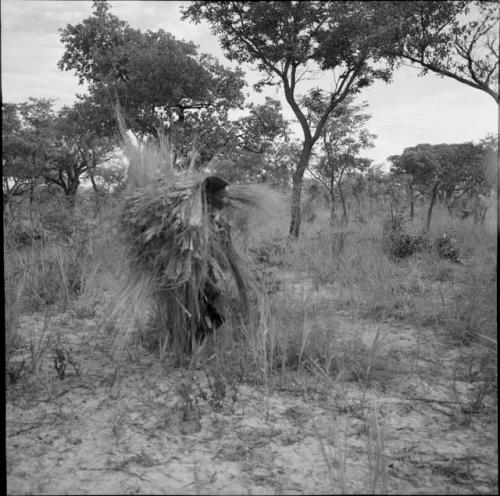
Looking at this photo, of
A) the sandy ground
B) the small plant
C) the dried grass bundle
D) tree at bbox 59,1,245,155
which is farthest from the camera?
tree at bbox 59,1,245,155

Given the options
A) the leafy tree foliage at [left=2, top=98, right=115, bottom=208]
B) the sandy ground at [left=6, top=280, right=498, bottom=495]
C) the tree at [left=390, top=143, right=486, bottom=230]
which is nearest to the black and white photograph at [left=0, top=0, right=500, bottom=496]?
the sandy ground at [left=6, top=280, right=498, bottom=495]

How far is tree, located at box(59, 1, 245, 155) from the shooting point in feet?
28.1

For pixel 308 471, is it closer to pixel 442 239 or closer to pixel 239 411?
pixel 239 411

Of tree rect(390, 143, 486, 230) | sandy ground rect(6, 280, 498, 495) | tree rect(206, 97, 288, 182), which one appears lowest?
sandy ground rect(6, 280, 498, 495)

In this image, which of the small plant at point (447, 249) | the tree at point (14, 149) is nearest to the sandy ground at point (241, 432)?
the small plant at point (447, 249)

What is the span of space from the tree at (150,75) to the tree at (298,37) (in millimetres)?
1104

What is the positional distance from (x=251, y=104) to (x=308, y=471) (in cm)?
918

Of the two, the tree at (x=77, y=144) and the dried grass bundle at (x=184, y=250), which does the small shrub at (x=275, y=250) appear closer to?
the dried grass bundle at (x=184, y=250)

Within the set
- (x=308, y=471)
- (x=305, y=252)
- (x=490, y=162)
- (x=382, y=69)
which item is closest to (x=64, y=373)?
(x=308, y=471)

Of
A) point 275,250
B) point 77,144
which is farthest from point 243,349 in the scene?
point 77,144

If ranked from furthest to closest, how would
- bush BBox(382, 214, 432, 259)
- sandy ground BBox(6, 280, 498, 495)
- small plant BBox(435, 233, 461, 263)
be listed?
bush BBox(382, 214, 432, 259) < small plant BBox(435, 233, 461, 263) < sandy ground BBox(6, 280, 498, 495)

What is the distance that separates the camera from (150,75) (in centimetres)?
841

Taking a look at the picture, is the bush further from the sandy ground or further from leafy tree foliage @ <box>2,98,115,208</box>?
leafy tree foliage @ <box>2,98,115,208</box>

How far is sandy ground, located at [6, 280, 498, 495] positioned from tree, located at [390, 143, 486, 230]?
19.8ft
